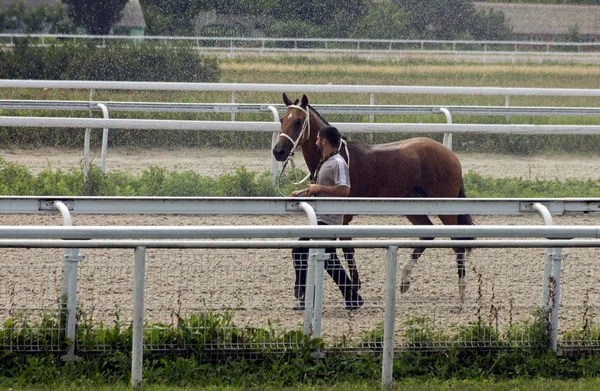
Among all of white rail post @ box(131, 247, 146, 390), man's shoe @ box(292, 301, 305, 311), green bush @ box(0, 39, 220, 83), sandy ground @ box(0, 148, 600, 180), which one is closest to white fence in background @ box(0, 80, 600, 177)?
sandy ground @ box(0, 148, 600, 180)

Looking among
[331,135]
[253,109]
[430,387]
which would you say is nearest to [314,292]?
[430,387]

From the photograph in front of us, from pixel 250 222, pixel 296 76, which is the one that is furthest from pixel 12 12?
pixel 250 222

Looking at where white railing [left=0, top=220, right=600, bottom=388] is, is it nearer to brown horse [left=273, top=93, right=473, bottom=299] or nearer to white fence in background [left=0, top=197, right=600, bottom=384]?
white fence in background [left=0, top=197, right=600, bottom=384]

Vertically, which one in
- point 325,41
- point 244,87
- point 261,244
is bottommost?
point 261,244

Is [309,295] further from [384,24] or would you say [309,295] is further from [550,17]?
[550,17]

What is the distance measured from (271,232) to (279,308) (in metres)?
0.41

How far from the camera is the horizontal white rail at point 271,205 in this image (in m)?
4.83

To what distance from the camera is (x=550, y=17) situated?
3656 cm

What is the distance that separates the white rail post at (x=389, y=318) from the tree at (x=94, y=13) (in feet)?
74.2

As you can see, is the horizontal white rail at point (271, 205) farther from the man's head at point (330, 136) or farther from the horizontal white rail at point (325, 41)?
the horizontal white rail at point (325, 41)

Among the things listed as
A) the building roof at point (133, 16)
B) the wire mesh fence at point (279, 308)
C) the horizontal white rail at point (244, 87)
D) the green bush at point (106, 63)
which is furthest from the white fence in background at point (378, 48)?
the wire mesh fence at point (279, 308)

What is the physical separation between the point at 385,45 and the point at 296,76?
19.4ft

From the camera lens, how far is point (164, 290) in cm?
481

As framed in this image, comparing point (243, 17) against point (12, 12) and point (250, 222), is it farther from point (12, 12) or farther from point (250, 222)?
point (250, 222)
